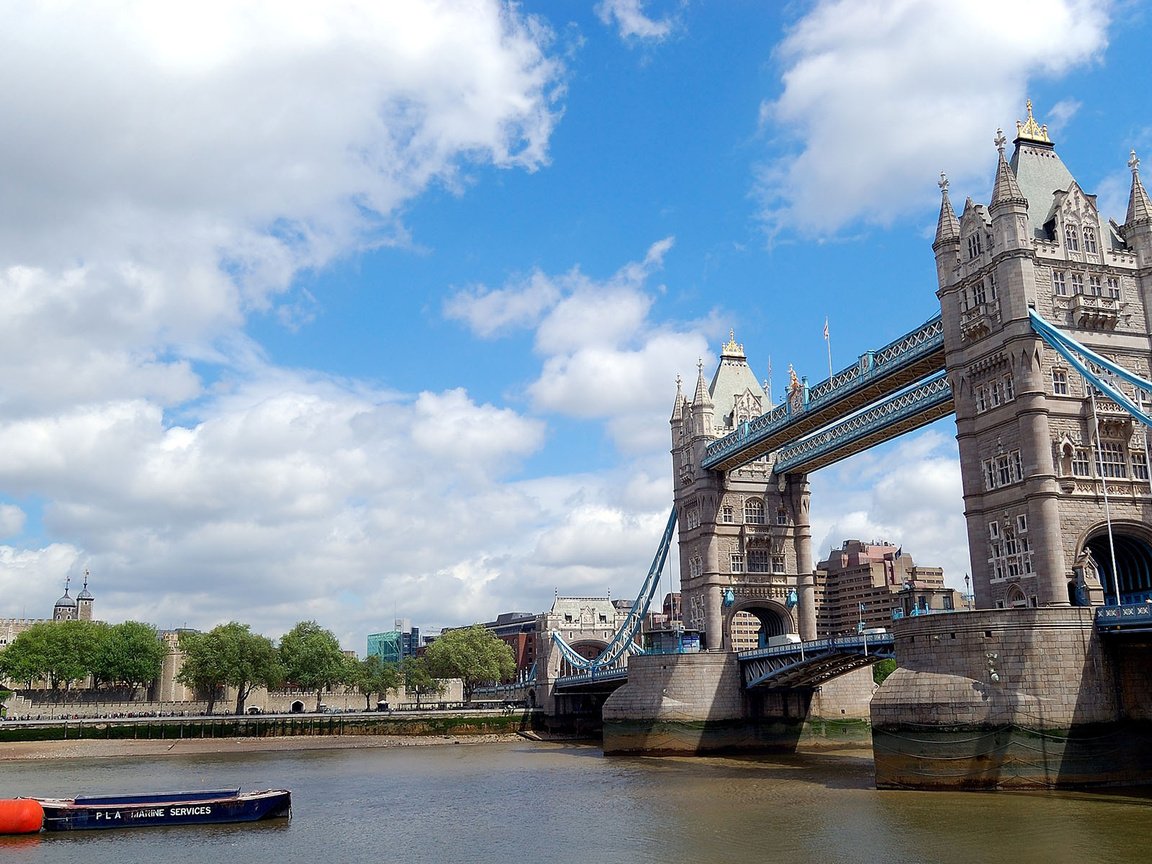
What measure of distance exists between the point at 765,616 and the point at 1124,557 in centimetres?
3623

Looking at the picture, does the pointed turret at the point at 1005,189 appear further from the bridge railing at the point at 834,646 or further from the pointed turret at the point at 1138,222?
the bridge railing at the point at 834,646

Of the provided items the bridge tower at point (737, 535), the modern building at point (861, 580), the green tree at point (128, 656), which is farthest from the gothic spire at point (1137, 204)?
the modern building at point (861, 580)

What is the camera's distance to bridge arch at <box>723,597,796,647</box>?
7800 centimetres

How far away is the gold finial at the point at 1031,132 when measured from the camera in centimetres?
5216

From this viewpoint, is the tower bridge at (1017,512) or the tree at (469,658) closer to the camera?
the tower bridge at (1017,512)

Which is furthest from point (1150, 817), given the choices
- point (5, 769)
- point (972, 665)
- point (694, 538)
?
point (5, 769)

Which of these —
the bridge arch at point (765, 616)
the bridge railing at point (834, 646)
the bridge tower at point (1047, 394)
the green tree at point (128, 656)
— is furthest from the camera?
the green tree at point (128, 656)

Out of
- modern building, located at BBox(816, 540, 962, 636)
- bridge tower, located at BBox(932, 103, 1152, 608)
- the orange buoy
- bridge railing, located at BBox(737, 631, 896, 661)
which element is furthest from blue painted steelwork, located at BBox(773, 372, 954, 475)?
modern building, located at BBox(816, 540, 962, 636)

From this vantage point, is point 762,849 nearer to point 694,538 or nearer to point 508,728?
point 694,538

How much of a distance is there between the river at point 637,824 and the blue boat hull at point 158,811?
0.66 metres

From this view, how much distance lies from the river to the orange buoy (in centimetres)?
71

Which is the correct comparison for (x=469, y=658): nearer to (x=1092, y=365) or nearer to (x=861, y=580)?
(x=861, y=580)

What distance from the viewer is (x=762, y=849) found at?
30.9m

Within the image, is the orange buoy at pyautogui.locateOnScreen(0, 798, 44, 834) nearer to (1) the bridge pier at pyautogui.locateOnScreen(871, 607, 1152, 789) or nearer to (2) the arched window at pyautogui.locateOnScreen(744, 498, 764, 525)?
(1) the bridge pier at pyautogui.locateOnScreen(871, 607, 1152, 789)
